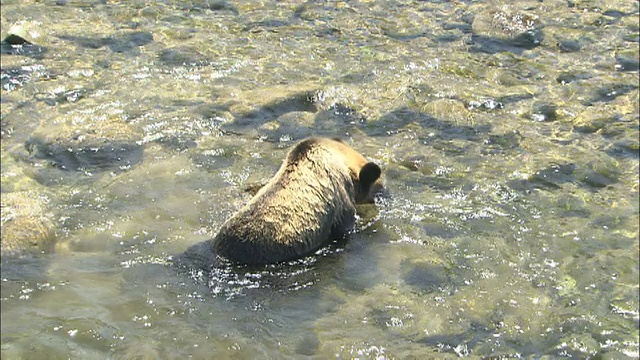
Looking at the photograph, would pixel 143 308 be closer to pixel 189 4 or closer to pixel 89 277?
pixel 89 277

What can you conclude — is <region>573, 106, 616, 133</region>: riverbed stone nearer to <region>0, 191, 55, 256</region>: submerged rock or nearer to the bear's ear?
the bear's ear

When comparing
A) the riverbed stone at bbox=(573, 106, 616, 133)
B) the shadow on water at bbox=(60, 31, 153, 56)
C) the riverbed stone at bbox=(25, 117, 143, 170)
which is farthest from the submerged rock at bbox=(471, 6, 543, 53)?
the riverbed stone at bbox=(25, 117, 143, 170)

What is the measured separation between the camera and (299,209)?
6414 millimetres

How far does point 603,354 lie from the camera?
17.8 feet

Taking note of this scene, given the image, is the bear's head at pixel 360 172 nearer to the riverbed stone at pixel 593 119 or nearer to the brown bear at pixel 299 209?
the brown bear at pixel 299 209

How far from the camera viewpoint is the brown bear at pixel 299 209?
20.0ft

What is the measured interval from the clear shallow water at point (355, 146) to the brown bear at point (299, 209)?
0.20 m

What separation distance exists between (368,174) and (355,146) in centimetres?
154

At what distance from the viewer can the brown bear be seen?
20.0 feet

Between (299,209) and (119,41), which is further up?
(119,41)

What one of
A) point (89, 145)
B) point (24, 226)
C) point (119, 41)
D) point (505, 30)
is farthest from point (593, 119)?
point (119, 41)

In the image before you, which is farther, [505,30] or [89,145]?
[505,30]

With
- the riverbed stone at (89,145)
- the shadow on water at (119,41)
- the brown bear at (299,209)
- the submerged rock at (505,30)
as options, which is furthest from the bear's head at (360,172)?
the submerged rock at (505,30)

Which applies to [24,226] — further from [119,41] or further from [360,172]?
[119,41]
